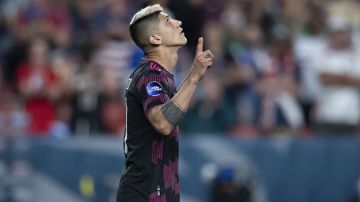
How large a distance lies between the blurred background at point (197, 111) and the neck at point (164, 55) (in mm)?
5250

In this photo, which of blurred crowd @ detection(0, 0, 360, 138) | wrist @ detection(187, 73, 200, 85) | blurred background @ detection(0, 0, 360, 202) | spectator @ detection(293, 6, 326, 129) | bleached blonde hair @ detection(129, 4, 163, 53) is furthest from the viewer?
spectator @ detection(293, 6, 326, 129)

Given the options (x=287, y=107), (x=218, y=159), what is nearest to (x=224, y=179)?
(x=218, y=159)

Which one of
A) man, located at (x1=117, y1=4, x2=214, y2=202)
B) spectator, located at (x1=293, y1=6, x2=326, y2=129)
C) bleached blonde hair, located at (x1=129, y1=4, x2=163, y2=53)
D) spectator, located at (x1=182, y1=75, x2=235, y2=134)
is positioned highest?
spectator, located at (x1=293, y1=6, x2=326, y2=129)

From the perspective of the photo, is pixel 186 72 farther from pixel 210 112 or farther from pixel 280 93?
pixel 280 93

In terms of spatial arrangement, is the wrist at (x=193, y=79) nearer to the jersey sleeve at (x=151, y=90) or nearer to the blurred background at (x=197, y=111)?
the jersey sleeve at (x=151, y=90)

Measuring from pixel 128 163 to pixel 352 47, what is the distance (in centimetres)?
715

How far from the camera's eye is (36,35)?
42.1ft

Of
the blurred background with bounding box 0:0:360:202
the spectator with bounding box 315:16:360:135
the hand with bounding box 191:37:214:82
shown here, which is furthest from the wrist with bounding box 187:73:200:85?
the spectator with bounding box 315:16:360:135

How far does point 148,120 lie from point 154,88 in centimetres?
19

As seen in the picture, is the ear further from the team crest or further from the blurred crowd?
the blurred crowd

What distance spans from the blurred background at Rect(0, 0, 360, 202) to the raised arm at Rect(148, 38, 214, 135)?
17.9 ft

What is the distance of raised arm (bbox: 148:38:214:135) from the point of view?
6.12 meters

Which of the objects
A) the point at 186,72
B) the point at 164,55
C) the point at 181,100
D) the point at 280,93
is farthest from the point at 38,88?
the point at 181,100

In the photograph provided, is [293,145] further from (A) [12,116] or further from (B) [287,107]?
(A) [12,116]
